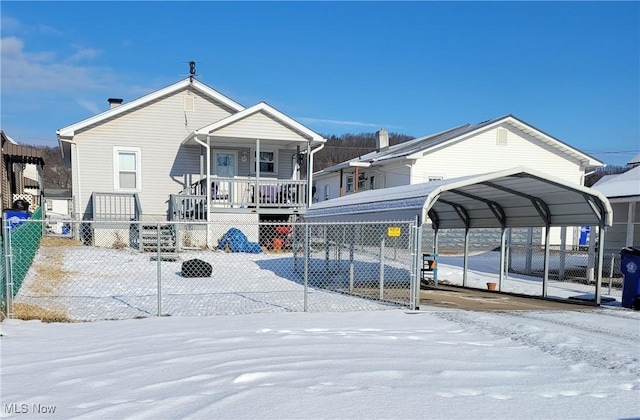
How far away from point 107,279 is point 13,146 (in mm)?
13506

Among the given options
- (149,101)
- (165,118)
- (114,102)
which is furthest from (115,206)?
(114,102)

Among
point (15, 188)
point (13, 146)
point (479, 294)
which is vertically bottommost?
point (479, 294)

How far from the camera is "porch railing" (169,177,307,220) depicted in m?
16.9

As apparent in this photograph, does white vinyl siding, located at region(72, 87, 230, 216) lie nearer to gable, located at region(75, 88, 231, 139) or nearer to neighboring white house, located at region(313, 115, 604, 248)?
gable, located at region(75, 88, 231, 139)

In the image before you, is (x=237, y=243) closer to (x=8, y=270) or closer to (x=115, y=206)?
(x=115, y=206)

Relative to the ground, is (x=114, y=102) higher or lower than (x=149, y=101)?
higher

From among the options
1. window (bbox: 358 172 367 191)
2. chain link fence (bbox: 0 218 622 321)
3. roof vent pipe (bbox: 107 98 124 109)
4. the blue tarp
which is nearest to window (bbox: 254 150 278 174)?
chain link fence (bbox: 0 218 622 321)

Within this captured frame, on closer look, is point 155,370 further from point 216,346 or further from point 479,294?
point 479,294

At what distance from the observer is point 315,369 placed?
4508mm

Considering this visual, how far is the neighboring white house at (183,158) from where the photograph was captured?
56.0ft

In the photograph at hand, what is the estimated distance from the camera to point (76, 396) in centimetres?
384

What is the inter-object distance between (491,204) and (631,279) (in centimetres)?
379

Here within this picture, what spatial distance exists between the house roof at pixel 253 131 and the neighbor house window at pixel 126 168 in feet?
7.20

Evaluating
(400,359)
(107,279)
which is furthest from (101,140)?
(400,359)
